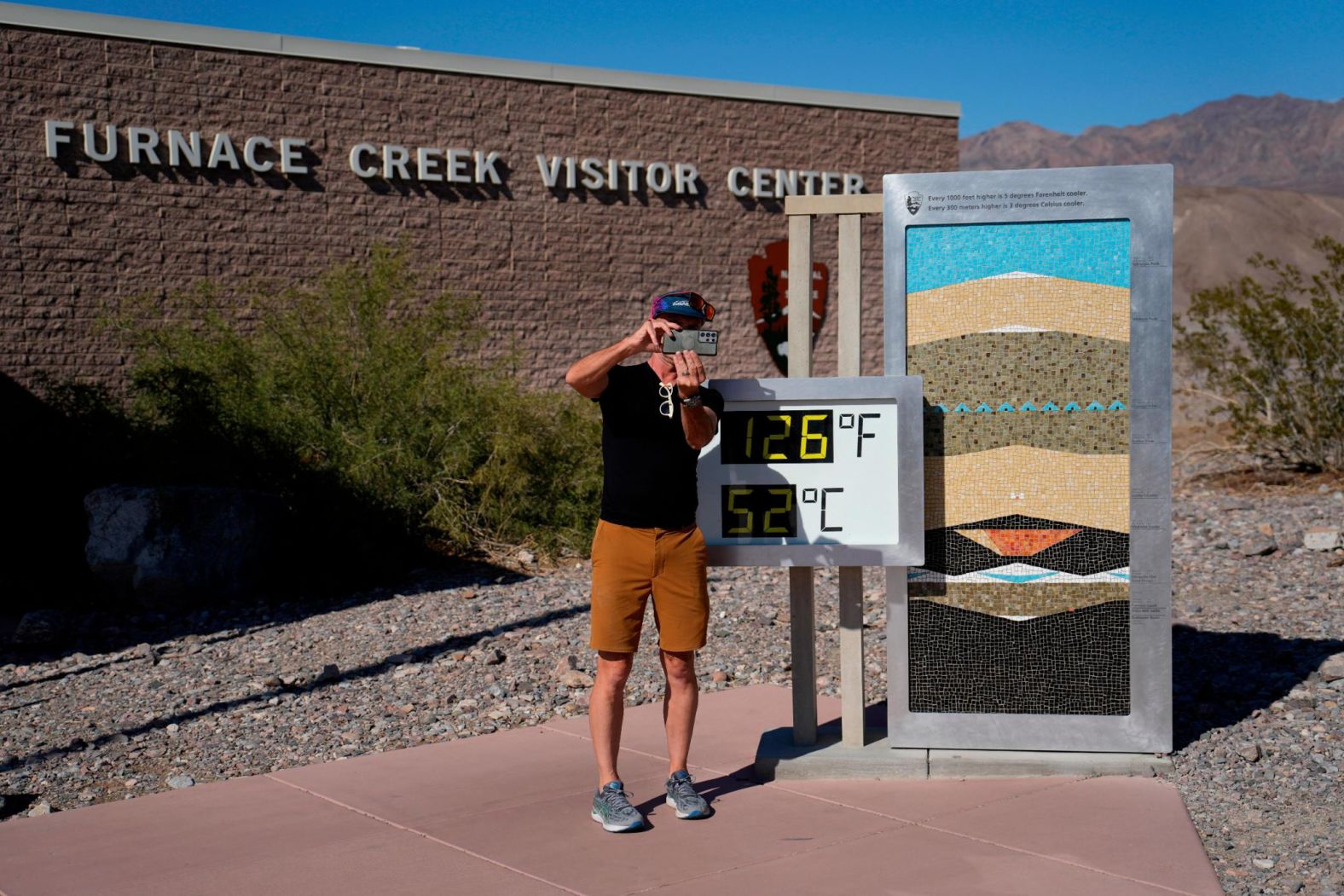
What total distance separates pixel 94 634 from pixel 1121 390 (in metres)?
7.24

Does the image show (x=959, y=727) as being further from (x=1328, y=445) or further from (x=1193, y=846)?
(x=1328, y=445)

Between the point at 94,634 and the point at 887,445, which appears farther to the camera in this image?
the point at 94,634

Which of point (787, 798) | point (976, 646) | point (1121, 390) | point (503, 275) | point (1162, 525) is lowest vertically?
point (787, 798)

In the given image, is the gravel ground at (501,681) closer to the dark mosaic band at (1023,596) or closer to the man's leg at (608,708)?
the dark mosaic band at (1023,596)

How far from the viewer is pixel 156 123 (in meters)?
15.4

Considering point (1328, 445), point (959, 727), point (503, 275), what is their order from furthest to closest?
1. point (503, 275)
2. point (1328, 445)
3. point (959, 727)

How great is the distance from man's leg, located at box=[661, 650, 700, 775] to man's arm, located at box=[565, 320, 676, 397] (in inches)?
42.9

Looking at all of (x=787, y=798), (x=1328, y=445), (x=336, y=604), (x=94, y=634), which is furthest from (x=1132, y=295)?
(x=1328, y=445)

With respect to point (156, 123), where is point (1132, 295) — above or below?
below

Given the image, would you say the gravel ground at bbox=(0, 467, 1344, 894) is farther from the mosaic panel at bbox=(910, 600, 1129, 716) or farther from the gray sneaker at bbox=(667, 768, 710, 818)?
the gray sneaker at bbox=(667, 768, 710, 818)

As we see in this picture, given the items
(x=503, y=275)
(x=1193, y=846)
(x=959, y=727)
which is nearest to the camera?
(x=1193, y=846)

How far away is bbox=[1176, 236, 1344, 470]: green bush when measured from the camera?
15195mm

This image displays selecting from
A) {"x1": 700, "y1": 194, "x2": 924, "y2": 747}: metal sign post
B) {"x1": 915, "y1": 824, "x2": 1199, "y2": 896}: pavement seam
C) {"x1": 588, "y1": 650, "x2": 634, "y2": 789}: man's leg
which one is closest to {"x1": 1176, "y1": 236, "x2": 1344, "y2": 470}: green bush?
{"x1": 700, "y1": 194, "x2": 924, "y2": 747}: metal sign post

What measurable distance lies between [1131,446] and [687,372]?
2.15 metres
